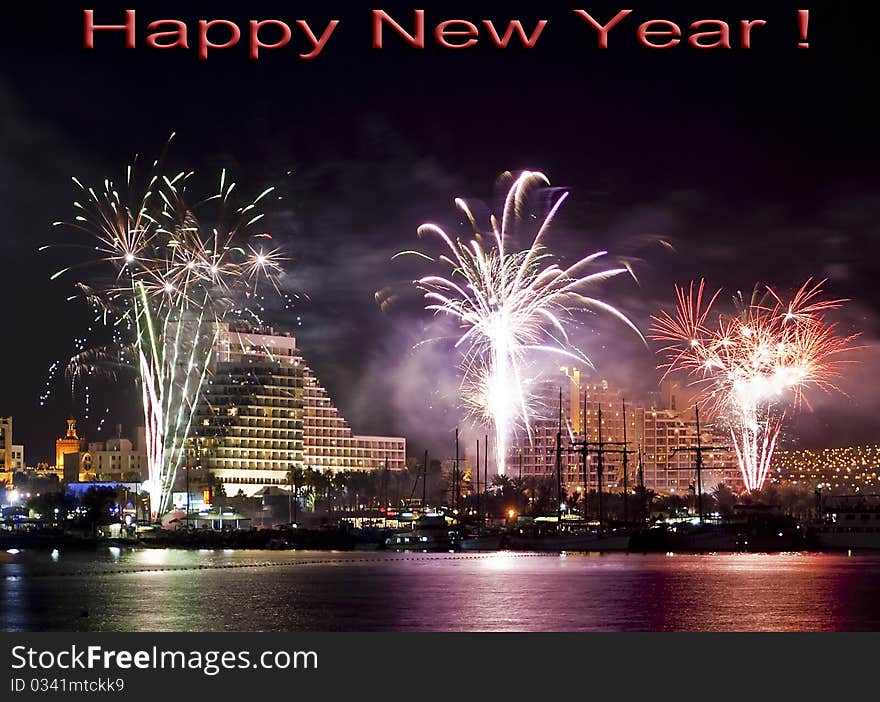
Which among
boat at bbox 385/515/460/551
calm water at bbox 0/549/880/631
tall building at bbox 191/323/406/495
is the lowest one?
calm water at bbox 0/549/880/631

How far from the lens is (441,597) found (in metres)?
51.3

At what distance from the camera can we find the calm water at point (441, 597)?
40.5 meters

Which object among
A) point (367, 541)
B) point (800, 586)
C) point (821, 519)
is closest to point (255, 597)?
point (800, 586)

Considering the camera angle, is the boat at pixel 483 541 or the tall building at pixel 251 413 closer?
the boat at pixel 483 541

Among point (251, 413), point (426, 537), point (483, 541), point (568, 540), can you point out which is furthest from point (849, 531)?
point (251, 413)

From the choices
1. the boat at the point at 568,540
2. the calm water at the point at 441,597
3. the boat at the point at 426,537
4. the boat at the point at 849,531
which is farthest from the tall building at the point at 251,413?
the calm water at the point at 441,597

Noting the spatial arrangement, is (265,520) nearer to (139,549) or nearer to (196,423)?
(196,423)

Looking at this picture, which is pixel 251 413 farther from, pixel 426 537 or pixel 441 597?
pixel 441 597

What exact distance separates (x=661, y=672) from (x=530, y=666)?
2.81m

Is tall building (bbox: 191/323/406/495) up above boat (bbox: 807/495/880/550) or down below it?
above

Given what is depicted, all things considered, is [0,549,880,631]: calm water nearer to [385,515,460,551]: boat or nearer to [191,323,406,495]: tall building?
[385,515,460,551]: boat

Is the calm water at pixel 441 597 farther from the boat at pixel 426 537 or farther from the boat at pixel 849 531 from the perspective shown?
the boat at pixel 849 531

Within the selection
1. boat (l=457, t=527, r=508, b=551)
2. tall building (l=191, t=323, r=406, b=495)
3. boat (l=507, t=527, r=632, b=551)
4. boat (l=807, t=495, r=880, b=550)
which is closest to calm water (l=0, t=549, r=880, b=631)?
boat (l=507, t=527, r=632, b=551)

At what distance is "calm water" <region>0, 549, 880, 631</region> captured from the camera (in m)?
40.5
